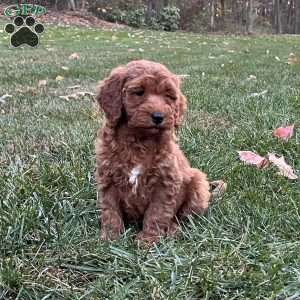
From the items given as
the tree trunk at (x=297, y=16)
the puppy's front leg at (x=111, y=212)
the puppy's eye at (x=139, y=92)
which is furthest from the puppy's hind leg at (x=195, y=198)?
the tree trunk at (x=297, y=16)

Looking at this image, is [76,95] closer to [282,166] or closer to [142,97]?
[282,166]

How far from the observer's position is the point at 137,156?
3207 millimetres

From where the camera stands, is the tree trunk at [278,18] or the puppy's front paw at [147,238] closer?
the puppy's front paw at [147,238]

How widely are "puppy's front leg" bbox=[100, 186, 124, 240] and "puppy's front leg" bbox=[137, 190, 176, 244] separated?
5.3 inches

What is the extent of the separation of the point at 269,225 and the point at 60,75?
6399 millimetres

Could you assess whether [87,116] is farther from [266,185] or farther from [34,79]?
[34,79]

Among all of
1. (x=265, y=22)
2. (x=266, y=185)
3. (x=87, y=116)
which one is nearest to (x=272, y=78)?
(x=87, y=116)

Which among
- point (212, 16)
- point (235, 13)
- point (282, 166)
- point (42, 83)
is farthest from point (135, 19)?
point (282, 166)

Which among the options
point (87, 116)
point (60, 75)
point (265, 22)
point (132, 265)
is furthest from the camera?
point (265, 22)

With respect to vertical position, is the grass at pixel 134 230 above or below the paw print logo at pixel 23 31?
above

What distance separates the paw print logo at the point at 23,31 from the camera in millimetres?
13680

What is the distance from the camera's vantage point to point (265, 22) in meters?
44.7

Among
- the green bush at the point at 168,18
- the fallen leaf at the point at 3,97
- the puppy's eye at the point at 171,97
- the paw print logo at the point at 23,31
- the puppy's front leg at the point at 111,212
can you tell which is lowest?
the green bush at the point at 168,18

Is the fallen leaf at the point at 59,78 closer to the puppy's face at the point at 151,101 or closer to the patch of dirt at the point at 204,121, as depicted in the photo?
the patch of dirt at the point at 204,121
